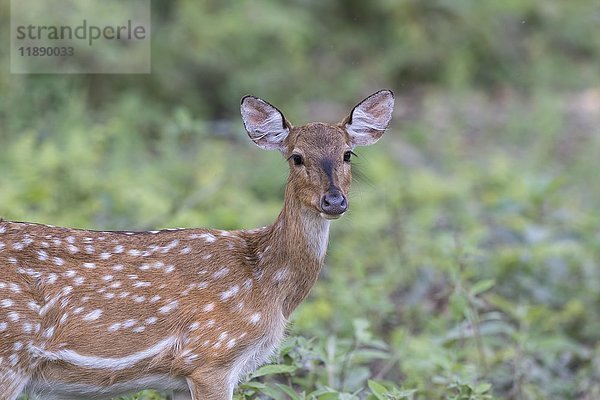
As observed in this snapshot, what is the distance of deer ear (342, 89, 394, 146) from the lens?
6176 mm

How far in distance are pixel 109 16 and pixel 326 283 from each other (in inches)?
206

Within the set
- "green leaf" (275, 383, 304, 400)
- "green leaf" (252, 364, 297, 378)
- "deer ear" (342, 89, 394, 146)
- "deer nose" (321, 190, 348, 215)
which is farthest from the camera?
"deer ear" (342, 89, 394, 146)

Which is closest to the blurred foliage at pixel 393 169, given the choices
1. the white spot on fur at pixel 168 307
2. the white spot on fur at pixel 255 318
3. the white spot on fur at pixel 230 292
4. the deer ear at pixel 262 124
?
the white spot on fur at pixel 255 318

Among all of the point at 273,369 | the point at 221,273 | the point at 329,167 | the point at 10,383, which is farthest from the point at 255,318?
the point at 10,383

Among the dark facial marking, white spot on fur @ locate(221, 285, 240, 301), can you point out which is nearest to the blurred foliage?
white spot on fur @ locate(221, 285, 240, 301)

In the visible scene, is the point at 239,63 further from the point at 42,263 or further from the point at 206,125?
the point at 42,263

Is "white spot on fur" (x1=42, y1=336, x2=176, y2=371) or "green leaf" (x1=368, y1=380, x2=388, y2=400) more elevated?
"white spot on fur" (x1=42, y1=336, x2=176, y2=371)

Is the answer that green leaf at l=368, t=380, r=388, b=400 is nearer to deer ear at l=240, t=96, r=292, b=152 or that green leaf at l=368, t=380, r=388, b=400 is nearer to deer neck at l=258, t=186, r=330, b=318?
deer neck at l=258, t=186, r=330, b=318

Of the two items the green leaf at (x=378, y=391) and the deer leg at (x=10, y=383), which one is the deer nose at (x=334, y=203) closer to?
the green leaf at (x=378, y=391)

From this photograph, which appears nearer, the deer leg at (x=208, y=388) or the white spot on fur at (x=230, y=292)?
the deer leg at (x=208, y=388)

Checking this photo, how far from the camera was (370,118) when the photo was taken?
20.6 ft

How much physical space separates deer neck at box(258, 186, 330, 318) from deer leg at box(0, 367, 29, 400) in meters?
1.36

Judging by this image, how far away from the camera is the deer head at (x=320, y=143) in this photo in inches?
226

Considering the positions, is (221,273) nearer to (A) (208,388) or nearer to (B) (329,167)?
(A) (208,388)
